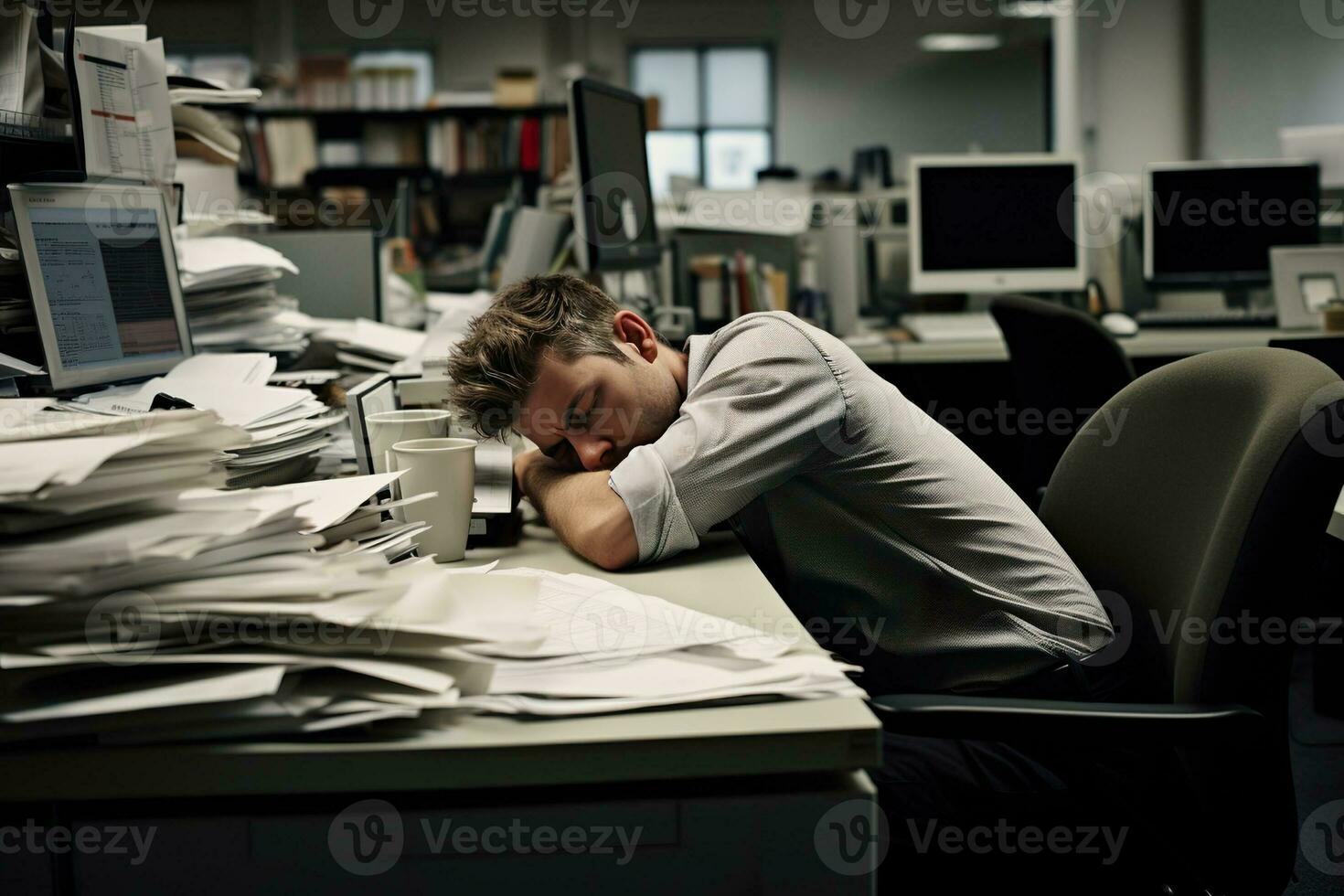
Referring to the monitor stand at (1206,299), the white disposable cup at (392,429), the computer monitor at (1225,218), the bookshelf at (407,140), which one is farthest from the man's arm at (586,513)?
the bookshelf at (407,140)

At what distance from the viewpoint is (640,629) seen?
78cm

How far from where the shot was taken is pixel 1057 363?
2.47m

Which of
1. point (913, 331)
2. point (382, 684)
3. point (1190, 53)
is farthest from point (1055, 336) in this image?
point (1190, 53)

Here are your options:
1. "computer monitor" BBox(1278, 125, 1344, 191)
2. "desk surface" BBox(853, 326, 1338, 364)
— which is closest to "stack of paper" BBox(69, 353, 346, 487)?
"desk surface" BBox(853, 326, 1338, 364)

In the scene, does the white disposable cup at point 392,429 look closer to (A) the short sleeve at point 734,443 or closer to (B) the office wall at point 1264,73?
(A) the short sleeve at point 734,443

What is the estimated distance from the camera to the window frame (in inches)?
325

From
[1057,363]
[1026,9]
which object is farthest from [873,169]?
[1057,363]

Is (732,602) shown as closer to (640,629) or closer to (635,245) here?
(640,629)

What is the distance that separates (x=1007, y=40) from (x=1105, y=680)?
8096 mm

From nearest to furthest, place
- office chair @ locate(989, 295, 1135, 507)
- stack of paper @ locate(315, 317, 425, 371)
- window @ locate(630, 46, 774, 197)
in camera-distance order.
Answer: stack of paper @ locate(315, 317, 425, 371), office chair @ locate(989, 295, 1135, 507), window @ locate(630, 46, 774, 197)

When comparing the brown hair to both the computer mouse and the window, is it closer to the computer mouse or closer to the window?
the computer mouse

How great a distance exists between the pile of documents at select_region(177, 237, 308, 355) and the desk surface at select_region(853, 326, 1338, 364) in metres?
1.78

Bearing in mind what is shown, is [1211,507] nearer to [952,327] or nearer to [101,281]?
[101,281]

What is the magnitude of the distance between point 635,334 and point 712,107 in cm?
773
